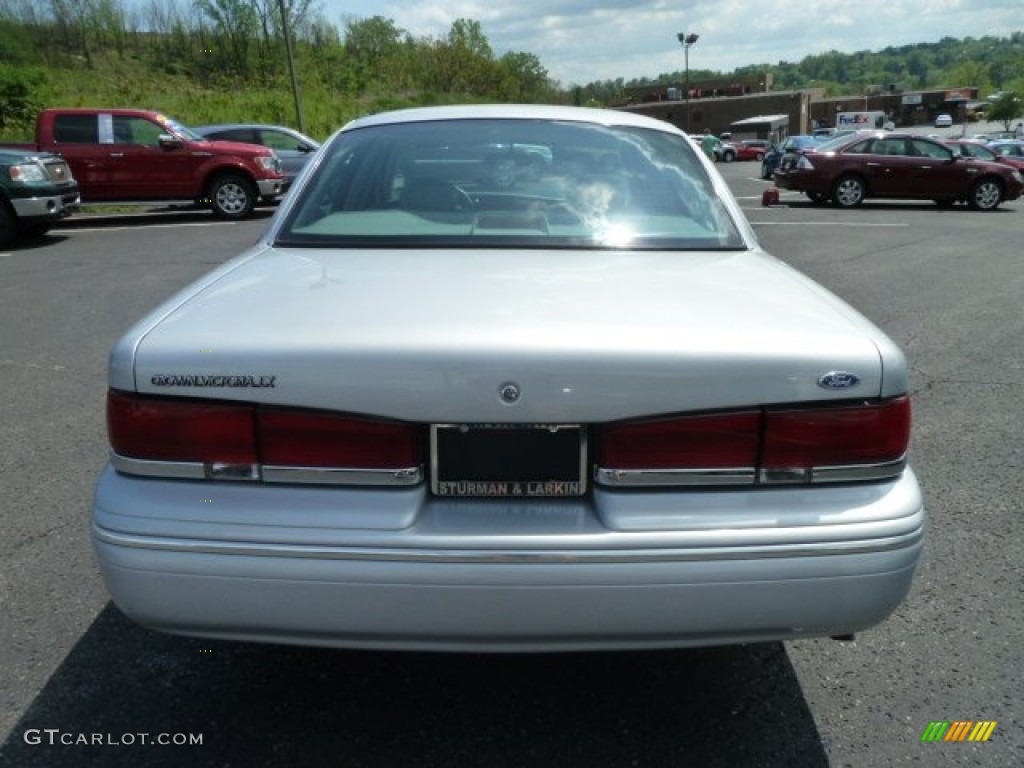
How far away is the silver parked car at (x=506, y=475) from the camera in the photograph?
1.80 m

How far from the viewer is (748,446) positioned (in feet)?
6.21

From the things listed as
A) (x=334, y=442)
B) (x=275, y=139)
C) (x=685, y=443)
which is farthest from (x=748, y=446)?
(x=275, y=139)

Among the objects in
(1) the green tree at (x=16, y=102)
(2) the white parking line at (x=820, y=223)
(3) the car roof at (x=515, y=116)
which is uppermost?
(1) the green tree at (x=16, y=102)

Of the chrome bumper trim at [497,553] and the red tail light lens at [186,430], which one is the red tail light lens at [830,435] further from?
the red tail light lens at [186,430]

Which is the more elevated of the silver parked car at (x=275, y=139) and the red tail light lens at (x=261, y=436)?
the silver parked car at (x=275, y=139)

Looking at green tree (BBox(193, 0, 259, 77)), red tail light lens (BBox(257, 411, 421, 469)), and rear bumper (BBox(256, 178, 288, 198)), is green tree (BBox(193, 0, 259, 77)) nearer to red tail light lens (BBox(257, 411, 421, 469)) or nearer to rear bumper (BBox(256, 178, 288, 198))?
rear bumper (BBox(256, 178, 288, 198))

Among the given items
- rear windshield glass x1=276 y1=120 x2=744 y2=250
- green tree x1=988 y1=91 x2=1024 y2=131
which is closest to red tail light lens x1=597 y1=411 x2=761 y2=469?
rear windshield glass x1=276 y1=120 x2=744 y2=250

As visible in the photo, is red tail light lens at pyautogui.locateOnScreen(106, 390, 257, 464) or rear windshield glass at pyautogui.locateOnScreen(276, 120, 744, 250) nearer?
red tail light lens at pyautogui.locateOnScreen(106, 390, 257, 464)

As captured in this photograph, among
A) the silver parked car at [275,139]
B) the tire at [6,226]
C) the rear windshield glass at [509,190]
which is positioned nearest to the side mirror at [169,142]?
the silver parked car at [275,139]

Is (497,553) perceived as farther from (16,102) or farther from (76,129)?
(16,102)

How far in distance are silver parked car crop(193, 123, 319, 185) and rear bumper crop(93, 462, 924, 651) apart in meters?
15.2

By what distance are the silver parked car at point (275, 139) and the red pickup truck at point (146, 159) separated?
1.50 metres

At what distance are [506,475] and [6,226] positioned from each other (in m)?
11.9

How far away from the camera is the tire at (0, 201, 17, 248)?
37.4ft
